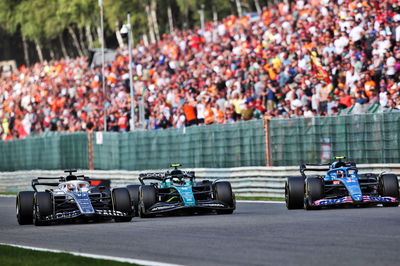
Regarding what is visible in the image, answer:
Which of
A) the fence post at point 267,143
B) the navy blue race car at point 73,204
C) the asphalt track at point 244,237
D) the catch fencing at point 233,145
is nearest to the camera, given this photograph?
the asphalt track at point 244,237

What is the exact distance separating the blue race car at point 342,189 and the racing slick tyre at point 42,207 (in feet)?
15.2

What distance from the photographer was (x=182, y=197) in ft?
64.9

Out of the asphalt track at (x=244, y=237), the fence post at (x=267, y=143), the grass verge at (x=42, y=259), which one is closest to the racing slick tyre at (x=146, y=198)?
the asphalt track at (x=244, y=237)

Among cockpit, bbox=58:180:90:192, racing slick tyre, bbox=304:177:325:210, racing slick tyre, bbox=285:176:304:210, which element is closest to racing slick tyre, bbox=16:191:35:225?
cockpit, bbox=58:180:90:192

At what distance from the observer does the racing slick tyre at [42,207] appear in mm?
18469

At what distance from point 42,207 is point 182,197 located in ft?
8.83

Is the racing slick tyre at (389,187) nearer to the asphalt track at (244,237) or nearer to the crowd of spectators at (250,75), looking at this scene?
the asphalt track at (244,237)

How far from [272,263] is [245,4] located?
50.3 metres

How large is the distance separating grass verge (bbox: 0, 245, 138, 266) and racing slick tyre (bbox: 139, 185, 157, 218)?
261 inches

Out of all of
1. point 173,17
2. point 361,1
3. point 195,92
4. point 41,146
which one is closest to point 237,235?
point 361,1

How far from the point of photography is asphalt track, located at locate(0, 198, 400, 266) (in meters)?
11.3

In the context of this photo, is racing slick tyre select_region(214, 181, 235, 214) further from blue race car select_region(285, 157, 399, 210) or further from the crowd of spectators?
the crowd of spectators

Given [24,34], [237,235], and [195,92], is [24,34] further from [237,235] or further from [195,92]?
[237,235]

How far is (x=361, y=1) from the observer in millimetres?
30875
